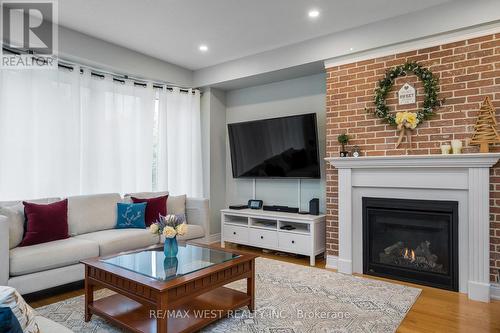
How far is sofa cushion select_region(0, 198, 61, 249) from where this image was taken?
292 cm

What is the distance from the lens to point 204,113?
5.32 metres

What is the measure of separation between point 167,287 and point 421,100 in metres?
2.98

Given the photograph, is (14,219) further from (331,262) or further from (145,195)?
(331,262)

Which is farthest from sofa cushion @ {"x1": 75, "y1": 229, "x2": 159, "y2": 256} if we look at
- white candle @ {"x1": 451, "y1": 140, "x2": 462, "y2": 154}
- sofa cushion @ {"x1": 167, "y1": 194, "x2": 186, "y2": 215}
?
white candle @ {"x1": 451, "y1": 140, "x2": 462, "y2": 154}

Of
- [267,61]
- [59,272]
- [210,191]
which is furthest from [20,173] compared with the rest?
[267,61]

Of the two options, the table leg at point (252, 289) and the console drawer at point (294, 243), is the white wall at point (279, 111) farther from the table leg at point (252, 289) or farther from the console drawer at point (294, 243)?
the table leg at point (252, 289)

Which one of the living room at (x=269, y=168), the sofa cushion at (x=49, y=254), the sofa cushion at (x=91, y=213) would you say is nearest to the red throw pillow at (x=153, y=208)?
the living room at (x=269, y=168)

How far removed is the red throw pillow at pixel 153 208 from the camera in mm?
4082

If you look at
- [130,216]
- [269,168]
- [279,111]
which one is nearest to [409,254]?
[269,168]

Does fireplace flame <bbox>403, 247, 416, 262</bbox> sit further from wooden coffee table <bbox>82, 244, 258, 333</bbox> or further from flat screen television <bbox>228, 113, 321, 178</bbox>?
wooden coffee table <bbox>82, 244, 258, 333</bbox>

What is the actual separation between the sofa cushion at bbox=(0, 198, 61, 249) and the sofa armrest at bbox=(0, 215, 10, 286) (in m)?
0.34

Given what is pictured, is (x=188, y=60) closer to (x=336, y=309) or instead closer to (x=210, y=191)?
(x=210, y=191)

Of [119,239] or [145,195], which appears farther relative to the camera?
[145,195]

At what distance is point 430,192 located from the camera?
3.22 m
